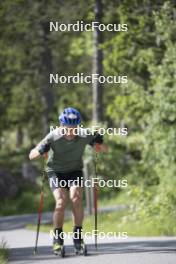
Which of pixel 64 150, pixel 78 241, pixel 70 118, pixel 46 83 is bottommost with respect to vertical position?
pixel 78 241

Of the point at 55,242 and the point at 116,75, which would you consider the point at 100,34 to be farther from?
the point at 55,242

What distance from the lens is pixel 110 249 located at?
1188 centimetres

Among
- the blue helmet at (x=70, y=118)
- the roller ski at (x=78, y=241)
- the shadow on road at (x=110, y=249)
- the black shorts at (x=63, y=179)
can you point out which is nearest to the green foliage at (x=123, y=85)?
the shadow on road at (x=110, y=249)

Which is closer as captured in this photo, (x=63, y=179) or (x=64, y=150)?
(x=64, y=150)

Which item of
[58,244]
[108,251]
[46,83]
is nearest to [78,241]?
[58,244]

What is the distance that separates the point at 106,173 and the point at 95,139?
12.3m

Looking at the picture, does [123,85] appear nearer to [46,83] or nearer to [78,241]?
[78,241]

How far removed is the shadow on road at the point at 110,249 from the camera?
36.7 ft

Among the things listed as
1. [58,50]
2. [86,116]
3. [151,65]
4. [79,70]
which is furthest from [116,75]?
[86,116]

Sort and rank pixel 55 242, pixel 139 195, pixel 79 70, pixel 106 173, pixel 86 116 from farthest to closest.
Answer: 1. pixel 86 116
2. pixel 79 70
3. pixel 106 173
4. pixel 139 195
5. pixel 55 242

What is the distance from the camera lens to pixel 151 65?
686 inches

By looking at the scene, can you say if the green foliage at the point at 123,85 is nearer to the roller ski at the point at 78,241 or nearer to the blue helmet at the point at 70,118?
the roller ski at the point at 78,241

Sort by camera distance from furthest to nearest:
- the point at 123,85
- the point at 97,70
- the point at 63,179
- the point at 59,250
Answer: the point at 97,70
the point at 123,85
the point at 63,179
the point at 59,250

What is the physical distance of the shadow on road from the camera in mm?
11175
